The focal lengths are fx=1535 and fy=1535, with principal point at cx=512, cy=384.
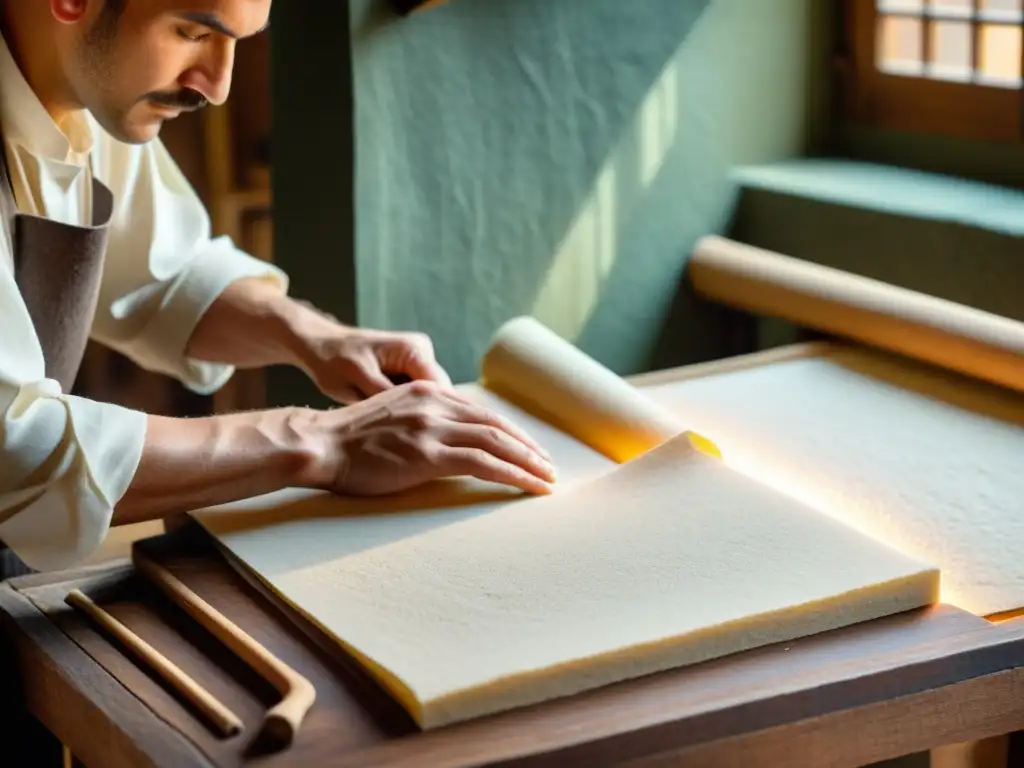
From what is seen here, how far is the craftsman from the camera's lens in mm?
1188

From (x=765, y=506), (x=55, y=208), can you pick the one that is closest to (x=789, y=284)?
(x=765, y=506)

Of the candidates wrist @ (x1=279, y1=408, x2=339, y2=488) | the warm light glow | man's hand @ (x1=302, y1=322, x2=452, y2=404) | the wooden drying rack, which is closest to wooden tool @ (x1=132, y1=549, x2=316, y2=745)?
the wooden drying rack

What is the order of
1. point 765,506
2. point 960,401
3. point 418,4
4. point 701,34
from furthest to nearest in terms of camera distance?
point 701,34 < point 418,4 < point 960,401 < point 765,506

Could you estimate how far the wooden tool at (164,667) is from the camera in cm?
99

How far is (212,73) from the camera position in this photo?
1.39 meters

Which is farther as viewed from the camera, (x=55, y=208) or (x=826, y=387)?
(x=826, y=387)

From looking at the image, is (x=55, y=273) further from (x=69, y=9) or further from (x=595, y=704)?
(x=595, y=704)

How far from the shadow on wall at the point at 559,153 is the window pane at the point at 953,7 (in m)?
0.20

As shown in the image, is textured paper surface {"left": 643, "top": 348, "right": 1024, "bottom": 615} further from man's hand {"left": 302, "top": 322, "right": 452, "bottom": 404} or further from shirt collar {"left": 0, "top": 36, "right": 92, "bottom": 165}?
shirt collar {"left": 0, "top": 36, "right": 92, "bottom": 165}

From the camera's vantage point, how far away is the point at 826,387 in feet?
5.78

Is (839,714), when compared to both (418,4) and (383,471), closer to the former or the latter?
(383,471)

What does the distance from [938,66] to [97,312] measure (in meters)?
1.30

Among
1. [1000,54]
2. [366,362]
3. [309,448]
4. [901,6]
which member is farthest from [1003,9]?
[309,448]

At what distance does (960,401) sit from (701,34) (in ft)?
2.51
